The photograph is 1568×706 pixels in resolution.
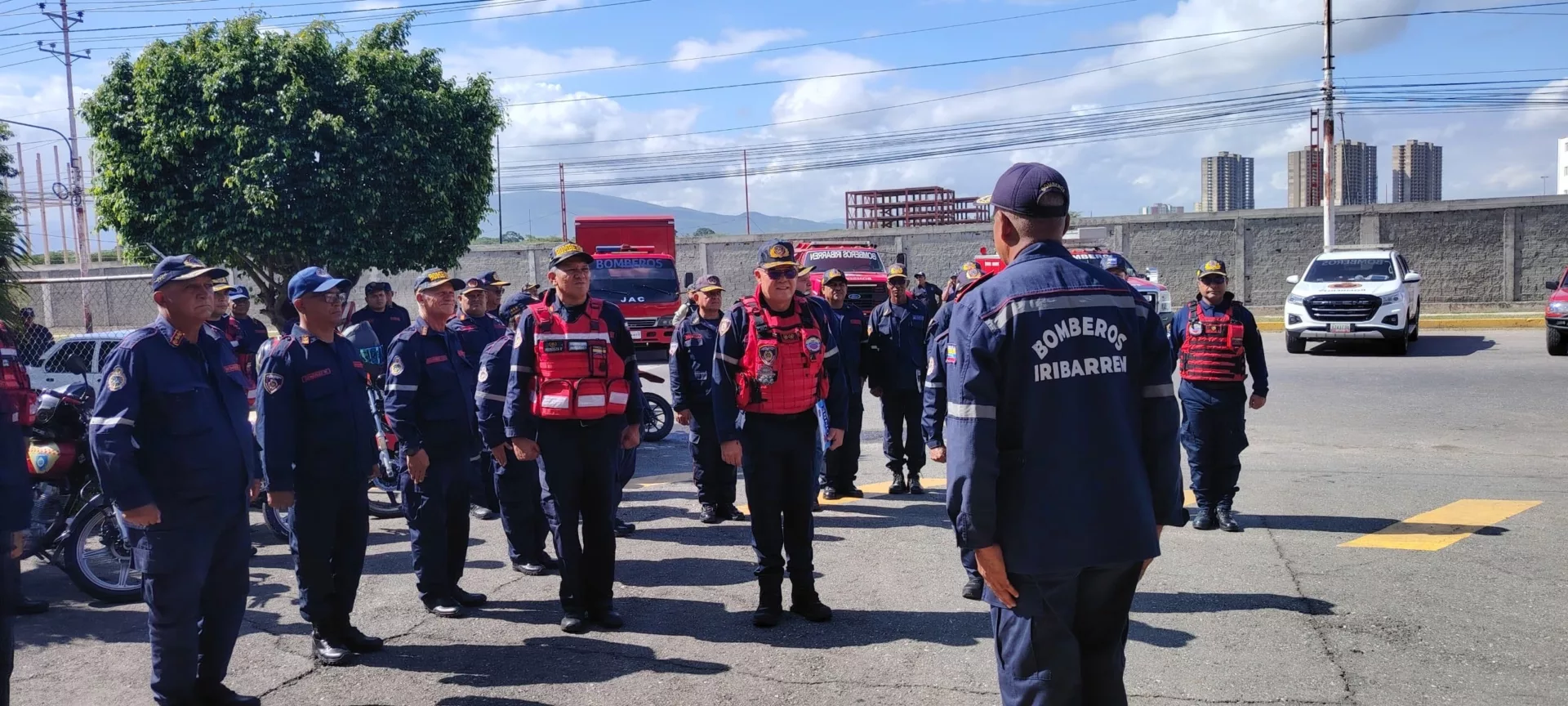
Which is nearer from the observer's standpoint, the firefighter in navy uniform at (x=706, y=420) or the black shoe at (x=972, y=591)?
the black shoe at (x=972, y=591)

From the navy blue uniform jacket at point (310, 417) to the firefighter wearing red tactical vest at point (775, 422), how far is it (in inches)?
71.0

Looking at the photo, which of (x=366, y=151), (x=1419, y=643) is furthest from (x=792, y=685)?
(x=366, y=151)

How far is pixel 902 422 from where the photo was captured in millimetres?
8867

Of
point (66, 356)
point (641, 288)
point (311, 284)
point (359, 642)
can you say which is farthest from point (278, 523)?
point (641, 288)

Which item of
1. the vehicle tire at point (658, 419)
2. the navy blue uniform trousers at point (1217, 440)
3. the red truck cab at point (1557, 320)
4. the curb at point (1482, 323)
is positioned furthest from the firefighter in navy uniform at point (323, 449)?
the curb at point (1482, 323)

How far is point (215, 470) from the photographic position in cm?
446

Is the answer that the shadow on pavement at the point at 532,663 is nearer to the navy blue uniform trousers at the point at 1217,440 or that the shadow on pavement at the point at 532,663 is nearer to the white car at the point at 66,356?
the navy blue uniform trousers at the point at 1217,440

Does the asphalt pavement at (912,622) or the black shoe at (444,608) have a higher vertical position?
the black shoe at (444,608)

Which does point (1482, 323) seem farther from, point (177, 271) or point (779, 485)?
point (177, 271)

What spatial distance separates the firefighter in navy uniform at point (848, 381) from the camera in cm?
887

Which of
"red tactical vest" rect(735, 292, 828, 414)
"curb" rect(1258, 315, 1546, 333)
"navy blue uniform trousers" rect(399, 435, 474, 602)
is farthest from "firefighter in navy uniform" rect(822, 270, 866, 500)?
Answer: "curb" rect(1258, 315, 1546, 333)

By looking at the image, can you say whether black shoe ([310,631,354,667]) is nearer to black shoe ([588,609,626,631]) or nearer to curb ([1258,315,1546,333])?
black shoe ([588,609,626,631])

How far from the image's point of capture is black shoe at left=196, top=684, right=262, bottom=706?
4.54 metres

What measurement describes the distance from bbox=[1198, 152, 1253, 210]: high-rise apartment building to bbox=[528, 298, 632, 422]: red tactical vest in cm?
8415
